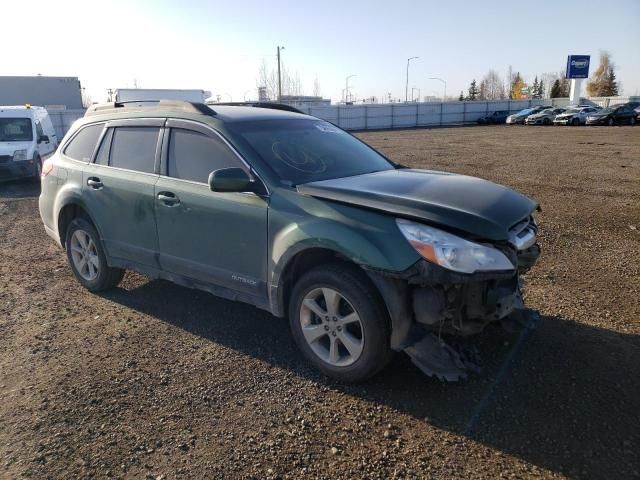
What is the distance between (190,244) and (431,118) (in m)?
51.6

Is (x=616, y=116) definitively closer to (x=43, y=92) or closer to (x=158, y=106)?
(x=43, y=92)

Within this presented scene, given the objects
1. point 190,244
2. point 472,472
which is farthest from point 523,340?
point 190,244

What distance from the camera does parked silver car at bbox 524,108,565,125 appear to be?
42906 mm

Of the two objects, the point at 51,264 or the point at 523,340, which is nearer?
the point at 523,340

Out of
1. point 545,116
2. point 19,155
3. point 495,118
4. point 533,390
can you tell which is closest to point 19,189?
point 19,155

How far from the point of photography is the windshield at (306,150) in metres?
4.02

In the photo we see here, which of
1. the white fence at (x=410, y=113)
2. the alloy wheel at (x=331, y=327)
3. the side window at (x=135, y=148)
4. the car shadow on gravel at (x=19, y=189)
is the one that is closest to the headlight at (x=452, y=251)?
the alloy wheel at (x=331, y=327)

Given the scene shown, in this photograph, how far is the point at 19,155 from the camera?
42.9ft

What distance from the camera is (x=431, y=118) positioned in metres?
52.8

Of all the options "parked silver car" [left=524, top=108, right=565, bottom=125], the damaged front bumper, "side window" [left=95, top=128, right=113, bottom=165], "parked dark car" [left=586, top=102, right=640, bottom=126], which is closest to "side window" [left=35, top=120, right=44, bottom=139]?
"side window" [left=95, top=128, right=113, bottom=165]

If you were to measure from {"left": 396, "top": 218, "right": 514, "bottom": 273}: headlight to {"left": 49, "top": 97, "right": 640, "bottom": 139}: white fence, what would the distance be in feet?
138

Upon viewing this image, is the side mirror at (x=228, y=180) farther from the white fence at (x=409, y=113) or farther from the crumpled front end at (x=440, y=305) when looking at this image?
the white fence at (x=409, y=113)

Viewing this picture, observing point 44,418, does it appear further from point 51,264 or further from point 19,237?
point 19,237

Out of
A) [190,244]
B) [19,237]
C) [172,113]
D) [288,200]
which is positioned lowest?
[19,237]
